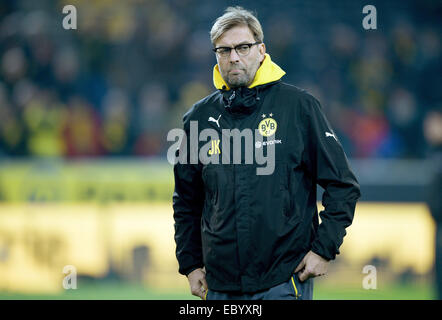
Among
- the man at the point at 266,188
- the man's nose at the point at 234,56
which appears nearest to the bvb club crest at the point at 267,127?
the man at the point at 266,188

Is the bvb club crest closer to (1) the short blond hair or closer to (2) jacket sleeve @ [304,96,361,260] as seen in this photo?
(2) jacket sleeve @ [304,96,361,260]

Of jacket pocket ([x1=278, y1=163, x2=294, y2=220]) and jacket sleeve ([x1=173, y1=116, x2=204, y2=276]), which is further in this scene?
jacket sleeve ([x1=173, y1=116, x2=204, y2=276])

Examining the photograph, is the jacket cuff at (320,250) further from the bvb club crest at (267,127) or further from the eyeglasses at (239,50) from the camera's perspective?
the eyeglasses at (239,50)

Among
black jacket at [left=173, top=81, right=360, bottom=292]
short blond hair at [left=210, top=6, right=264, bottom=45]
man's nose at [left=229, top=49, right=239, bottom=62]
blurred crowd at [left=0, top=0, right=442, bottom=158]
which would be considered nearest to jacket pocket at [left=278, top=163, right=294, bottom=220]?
black jacket at [left=173, top=81, right=360, bottom=292]

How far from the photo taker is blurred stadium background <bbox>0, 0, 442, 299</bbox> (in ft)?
23.8

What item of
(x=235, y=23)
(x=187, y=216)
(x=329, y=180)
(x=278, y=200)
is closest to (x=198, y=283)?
(x=187, y=216)

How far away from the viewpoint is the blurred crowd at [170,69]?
9305 mm

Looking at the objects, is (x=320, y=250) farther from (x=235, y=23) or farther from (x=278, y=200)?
(x=235, y=23)

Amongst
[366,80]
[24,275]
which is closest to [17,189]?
[24,275]

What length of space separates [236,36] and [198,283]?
129 centimetres

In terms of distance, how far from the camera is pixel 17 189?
767 cm

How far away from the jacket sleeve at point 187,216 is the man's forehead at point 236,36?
20.6 inches

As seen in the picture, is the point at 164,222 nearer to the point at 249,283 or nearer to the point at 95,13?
the point at 249,283
